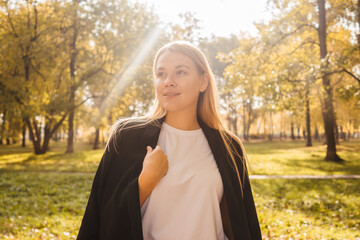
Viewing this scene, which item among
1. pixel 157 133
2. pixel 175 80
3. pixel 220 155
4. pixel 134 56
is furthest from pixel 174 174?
pixel 134 56

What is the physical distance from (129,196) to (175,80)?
1022 millimetres

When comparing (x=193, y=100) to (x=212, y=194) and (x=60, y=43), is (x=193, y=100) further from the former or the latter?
(x=60, y=43)

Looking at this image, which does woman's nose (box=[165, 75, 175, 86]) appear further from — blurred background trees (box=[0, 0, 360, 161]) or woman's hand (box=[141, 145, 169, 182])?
blurred background trees (box=[0, 0, 360, 161])

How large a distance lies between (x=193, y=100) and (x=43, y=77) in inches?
1024

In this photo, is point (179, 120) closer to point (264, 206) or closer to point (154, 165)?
point (154, 165)

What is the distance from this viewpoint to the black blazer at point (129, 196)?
2.25m

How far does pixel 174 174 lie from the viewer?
8.05 ft

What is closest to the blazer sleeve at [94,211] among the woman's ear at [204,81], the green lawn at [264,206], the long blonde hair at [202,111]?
the long blonde hair at [202,111]

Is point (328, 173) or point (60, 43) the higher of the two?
point (60, 43)

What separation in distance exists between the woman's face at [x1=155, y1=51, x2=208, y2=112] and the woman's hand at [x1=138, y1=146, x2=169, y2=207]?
49cm

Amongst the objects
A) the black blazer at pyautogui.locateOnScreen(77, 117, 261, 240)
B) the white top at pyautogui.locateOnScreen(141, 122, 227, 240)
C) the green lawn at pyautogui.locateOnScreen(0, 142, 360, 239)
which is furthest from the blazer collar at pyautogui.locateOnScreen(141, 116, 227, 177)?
the green lawn at pyautogui.locateOnScreen(0, 142, 360, 239)

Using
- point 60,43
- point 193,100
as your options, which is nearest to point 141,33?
point 60,43

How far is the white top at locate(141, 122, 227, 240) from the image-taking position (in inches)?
93.5

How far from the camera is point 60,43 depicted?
86.7 ft
